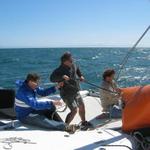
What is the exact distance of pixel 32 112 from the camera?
6535mm

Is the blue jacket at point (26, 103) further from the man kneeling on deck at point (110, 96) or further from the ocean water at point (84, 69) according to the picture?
the ocean water at point (84, 69)

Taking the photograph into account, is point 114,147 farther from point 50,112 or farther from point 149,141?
point 50,112

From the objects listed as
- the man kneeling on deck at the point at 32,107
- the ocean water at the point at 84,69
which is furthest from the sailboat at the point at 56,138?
the ocean water at the point at 84,69

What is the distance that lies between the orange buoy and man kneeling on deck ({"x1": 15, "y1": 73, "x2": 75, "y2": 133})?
801mm

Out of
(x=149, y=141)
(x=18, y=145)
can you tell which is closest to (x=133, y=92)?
(x=149, y=141)

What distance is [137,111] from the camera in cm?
618

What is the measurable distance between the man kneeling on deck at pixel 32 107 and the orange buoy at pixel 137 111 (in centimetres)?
80

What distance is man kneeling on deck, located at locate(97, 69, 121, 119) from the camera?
7.52m

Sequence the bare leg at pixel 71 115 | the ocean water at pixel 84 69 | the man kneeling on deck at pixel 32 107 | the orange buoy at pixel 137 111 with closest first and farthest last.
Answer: the orange buoy at pixel 137 111 < the man kneeling on deck at pixel 32 107 < the bare leg at pixel 71 115 < the ocean water at pixel 84 69

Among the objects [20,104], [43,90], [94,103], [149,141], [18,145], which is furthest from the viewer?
[94,103]

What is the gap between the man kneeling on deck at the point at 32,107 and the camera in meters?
6.30

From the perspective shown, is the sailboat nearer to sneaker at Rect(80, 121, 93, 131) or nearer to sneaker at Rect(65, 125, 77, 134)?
sneaker at Rect(65, 125, 77, 134)

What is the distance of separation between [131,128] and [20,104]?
1.66 metres

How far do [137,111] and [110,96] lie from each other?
4.89 feet
